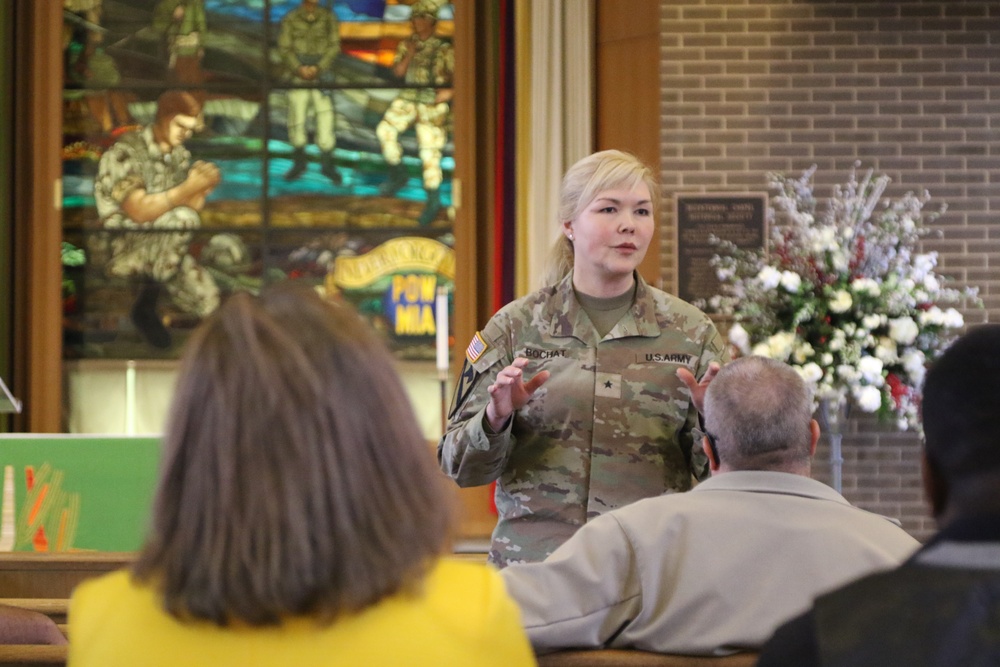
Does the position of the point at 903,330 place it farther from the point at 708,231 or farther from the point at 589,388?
the point at 589,388

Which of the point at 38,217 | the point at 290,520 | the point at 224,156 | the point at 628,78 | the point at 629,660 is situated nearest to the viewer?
the point at 290,520

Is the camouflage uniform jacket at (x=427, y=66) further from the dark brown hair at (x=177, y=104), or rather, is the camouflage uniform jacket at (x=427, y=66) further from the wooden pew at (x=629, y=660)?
the wooden pew at (x=629, y=660)

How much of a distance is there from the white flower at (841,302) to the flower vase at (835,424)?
1.38 feet

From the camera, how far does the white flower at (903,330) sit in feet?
17.2

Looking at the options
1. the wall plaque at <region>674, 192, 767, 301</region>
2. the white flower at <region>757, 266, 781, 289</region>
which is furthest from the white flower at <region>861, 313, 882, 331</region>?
the wall plaque at <region>674, 192, 767, 301</region>

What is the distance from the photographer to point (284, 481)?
1.04m

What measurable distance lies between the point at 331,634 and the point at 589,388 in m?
1.84

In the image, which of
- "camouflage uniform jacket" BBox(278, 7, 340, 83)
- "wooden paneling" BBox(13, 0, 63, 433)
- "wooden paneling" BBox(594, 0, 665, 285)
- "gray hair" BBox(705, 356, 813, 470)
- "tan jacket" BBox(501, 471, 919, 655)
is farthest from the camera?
"camouflage uniform jacket" BBox(278, 7, 340, 83)

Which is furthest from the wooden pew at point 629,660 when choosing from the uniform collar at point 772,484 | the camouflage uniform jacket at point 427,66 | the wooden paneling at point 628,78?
the camouflage uniform jacket at point 427,66

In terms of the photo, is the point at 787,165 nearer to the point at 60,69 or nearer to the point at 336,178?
the point at 336,178

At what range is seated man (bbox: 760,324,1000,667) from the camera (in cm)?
103

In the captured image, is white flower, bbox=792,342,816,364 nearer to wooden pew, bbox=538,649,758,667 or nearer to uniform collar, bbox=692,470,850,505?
uniform collar, bbox=692,470,850,505

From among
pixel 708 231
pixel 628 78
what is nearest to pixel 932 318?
pixel 708 231

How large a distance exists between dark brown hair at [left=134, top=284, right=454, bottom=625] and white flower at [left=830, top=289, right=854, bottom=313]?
14.5ft
